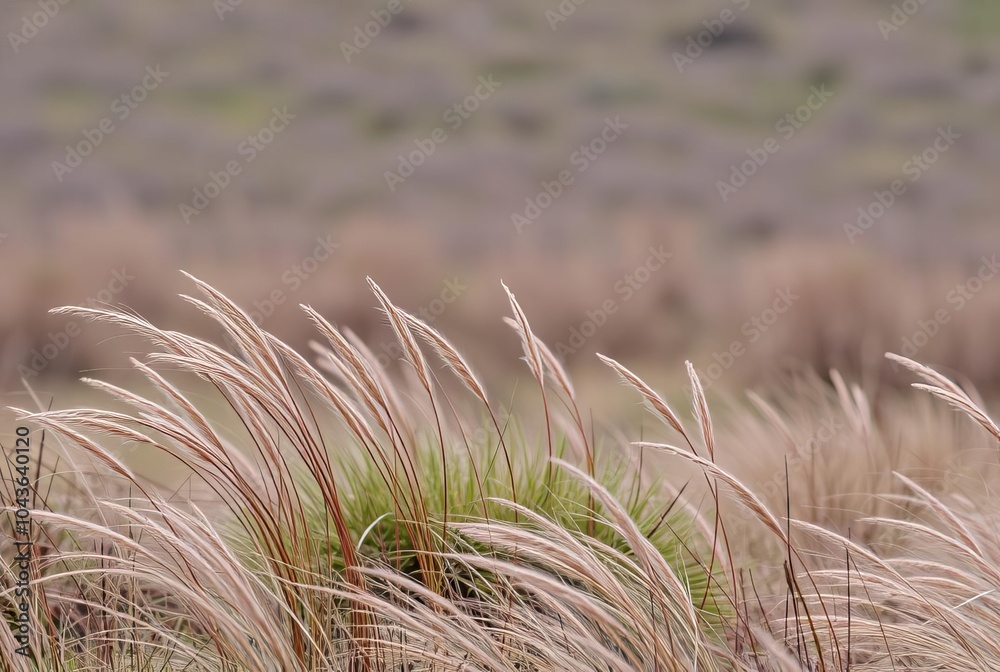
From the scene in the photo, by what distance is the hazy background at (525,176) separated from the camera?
32.4 ft

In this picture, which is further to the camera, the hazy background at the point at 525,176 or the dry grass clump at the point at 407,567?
the hazy background at the point at 525,176

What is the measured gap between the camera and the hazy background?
9.87m

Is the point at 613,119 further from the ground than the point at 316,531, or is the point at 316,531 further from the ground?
the point at 613,119

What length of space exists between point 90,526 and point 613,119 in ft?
80.4

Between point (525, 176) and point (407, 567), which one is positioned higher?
point (525, 176)

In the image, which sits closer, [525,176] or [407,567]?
[407,567]

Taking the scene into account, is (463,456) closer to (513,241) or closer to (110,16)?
(513,241)

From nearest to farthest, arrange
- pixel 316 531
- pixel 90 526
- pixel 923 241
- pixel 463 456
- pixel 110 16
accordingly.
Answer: pixel 90 526 → pixel 316 531 → pixel 463 456 → pixel 923 241 → pixel 110 16

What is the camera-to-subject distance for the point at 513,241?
16.8 metres

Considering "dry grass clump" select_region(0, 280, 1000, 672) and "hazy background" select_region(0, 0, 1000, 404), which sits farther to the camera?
"hazy background" select_region(0, 0, 1000, 404)

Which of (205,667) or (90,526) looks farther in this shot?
(205,667)

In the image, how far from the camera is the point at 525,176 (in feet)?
73.8

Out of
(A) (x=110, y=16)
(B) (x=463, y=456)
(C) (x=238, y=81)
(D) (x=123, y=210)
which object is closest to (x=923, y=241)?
(D) (x=123, y=210)

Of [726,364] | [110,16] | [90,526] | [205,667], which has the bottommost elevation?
[726,364]
